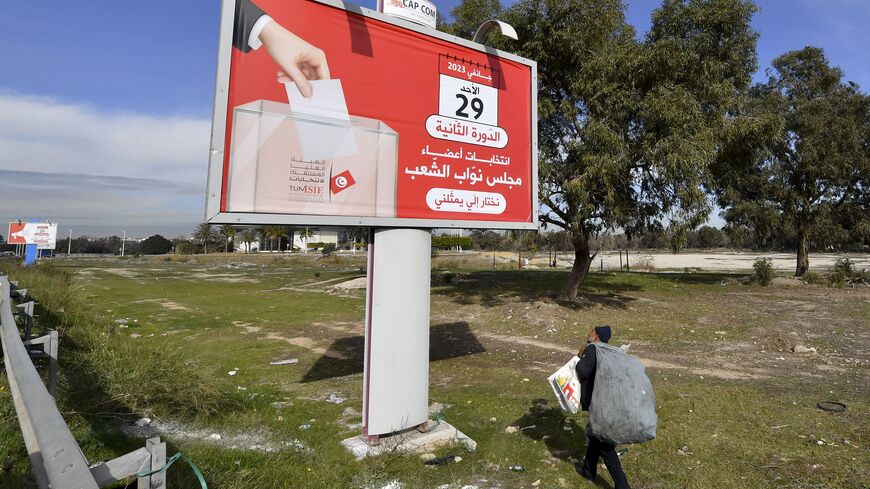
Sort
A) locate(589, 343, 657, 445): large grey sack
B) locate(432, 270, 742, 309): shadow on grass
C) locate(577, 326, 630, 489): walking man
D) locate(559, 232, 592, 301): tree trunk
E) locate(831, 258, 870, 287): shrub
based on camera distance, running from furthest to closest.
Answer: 1. locate(831, 258, 870, 287): shrub
2. locate(432, 270, 742, 309): shadow on grass
3. locate(559, 232, 592, 301): tree trunk
4. locate(577, 326, 630, 489): walking man
5. locate(589, 343, 657, 445): large grey sack

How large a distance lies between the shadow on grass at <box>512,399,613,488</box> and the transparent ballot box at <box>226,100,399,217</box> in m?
2.93

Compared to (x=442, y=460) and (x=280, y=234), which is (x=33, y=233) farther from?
(x=280, y=234)

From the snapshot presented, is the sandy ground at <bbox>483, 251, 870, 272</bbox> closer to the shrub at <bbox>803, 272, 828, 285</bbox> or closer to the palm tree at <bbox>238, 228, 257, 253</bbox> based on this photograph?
the shrub at <bbox>803, 272, 828, 285</bbox>

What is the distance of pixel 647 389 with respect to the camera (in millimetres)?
3582

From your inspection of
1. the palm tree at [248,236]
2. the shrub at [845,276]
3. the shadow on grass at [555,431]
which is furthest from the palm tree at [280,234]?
the shadow on grass at [555,431]

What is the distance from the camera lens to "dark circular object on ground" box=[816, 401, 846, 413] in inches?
215

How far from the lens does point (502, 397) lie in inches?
245

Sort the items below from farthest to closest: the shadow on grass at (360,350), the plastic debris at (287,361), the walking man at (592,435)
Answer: the plastic debris at (287,361)
the shadow on grass at (360,350)
the walking man at (592,435)

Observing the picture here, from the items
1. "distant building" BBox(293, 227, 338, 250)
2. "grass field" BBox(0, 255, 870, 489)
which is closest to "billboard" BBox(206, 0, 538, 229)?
"grass field" BBox(0, 255, 870, 489)

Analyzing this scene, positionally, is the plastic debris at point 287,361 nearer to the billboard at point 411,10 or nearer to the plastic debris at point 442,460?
the plastic debris at point 442,460

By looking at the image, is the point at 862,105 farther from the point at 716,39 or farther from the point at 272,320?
the point at 272,320

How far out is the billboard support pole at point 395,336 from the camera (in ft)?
14.8

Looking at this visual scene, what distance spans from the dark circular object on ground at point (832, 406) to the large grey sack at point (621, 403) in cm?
366

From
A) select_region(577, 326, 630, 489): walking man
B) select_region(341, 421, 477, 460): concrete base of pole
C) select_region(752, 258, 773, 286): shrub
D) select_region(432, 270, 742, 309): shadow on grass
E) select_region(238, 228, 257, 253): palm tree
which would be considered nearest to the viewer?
select_region(577, 326, 630, 489): walking man
